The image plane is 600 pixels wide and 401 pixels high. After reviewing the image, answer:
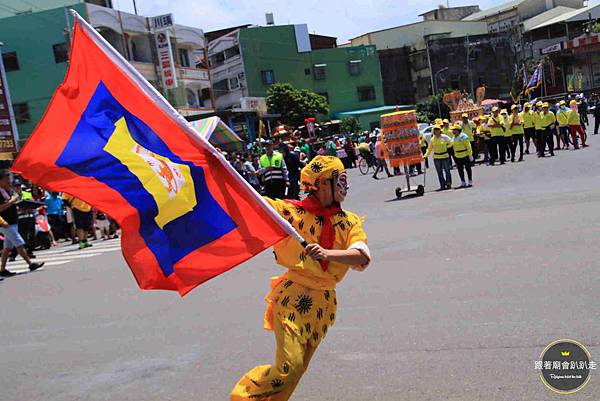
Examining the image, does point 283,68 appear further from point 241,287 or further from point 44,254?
point 241,287

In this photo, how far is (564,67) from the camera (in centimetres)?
7606

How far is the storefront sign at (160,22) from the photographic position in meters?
43.3

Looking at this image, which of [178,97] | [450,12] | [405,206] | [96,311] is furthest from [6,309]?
[450,12]

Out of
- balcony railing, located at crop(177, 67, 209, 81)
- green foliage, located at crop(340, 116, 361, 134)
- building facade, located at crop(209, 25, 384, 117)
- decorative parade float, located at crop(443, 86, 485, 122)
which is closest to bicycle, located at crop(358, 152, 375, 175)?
decorative parade float, located at crop(443, 86, 485, 122)

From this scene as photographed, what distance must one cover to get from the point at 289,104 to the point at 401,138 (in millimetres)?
42167

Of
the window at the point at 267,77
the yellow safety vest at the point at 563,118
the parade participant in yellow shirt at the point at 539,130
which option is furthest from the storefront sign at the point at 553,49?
the parade participant in yellow shirt at the point at 539,130

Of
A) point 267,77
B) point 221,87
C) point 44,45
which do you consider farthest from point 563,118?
point 221,87

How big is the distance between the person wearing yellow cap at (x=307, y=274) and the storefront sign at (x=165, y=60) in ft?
132

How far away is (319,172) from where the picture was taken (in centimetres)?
415

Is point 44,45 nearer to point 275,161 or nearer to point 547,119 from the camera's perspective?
point 275,161

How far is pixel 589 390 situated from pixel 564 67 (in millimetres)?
78423

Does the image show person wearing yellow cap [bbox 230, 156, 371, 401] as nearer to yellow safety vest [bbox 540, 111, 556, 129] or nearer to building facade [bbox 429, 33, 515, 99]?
yellow safety vest [bbox 540, 111, 556, 129]

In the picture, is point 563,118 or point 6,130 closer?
point 563,118

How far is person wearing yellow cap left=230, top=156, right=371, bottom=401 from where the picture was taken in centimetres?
385
